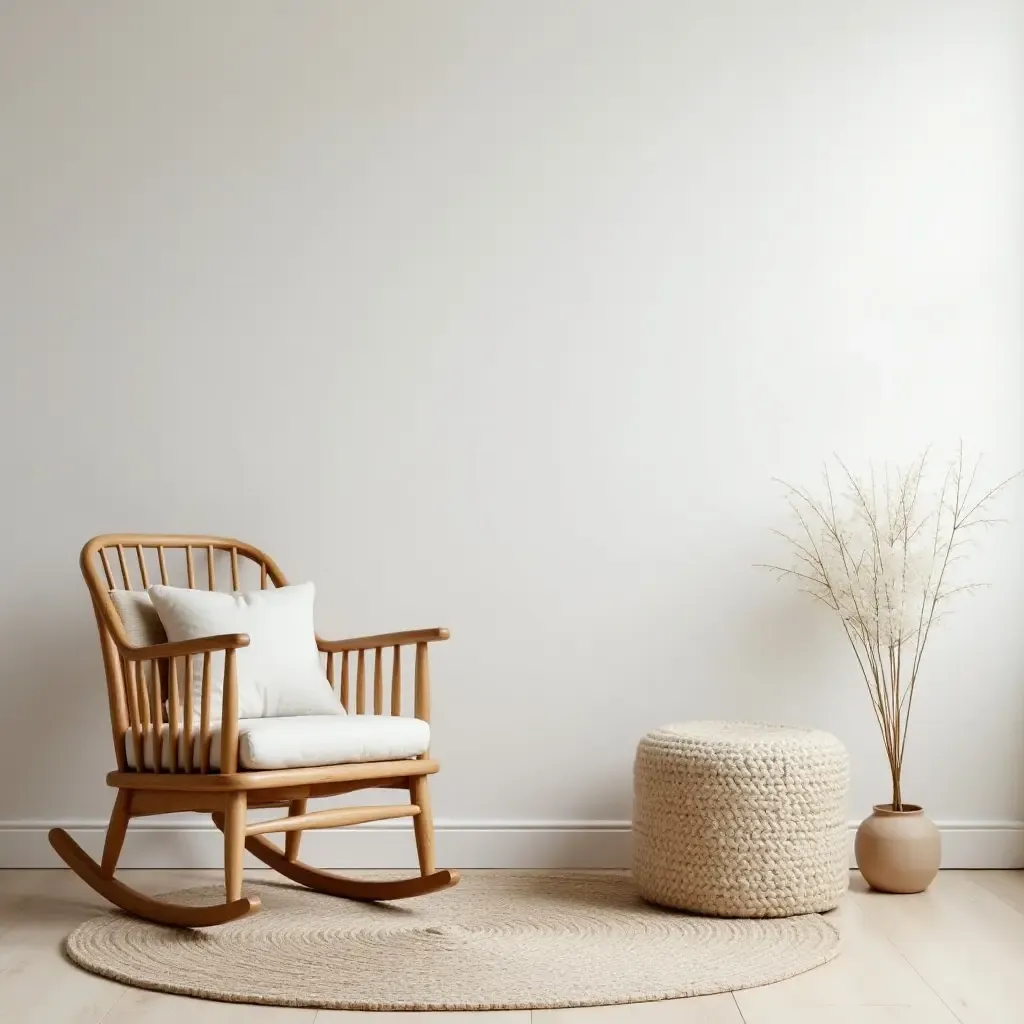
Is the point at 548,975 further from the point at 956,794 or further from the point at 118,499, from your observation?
the point at 118,499

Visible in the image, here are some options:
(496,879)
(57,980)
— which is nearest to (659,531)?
(496,879)

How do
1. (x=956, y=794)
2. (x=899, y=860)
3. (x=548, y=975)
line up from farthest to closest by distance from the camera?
(x=956, y=794) → (x=899, y=860) → (x=548, y=975)

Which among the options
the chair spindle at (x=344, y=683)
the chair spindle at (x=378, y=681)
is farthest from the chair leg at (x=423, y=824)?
the chair spindle at (x=344, y=683)

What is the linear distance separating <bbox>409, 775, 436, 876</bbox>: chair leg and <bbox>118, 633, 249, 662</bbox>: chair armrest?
508 mm

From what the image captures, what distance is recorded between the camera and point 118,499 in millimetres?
3162

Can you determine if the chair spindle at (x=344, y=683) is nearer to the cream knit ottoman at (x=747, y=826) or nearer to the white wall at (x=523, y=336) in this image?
the white wall at (x=523, y=336)

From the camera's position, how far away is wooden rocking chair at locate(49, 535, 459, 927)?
7.50 feet

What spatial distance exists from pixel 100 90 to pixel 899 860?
109 inches

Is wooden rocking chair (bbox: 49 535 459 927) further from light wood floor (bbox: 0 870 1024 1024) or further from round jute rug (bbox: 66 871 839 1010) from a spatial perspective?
light wood floor (bbox: 0 870 1024 1024)

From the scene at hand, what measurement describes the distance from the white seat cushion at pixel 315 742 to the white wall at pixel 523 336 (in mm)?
623

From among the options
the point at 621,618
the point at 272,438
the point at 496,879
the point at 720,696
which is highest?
the point at 272,438

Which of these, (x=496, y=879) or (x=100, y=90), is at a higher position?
(x=100, y=90)

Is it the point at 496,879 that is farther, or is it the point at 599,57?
the point at 599,57

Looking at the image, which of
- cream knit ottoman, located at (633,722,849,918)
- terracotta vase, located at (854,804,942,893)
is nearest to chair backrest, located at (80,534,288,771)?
cream knit ottoman, located at (633,722,849,918)
